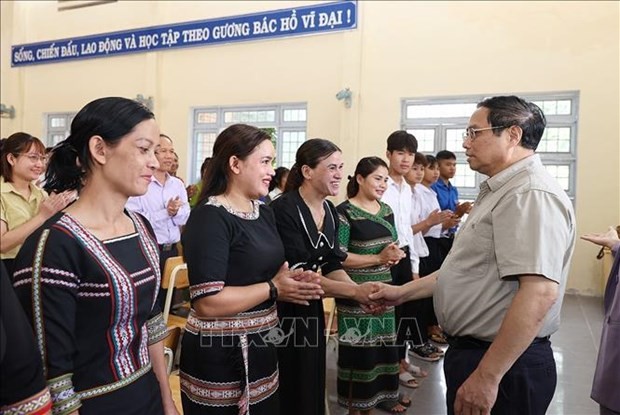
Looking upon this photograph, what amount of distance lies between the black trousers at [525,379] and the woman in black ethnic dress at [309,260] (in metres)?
0.72

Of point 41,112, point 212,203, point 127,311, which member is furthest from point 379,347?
point 41,112

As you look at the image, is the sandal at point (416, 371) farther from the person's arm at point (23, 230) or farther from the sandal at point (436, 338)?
the person's arm at point (23, 230)

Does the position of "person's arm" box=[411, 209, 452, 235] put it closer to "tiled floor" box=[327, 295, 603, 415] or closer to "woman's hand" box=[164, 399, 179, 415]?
"tiled floor" box=[327, 295, 603, 415]

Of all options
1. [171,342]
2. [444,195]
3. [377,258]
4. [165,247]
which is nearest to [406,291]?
[377,258]

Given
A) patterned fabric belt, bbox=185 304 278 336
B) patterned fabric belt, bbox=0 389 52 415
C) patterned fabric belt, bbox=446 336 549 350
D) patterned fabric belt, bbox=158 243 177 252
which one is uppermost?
patterned fabric belt, bbox=0 389 52 415

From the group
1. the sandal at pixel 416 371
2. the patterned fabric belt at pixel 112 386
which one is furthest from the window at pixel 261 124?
the patterned fabric belt at pixel 112 386

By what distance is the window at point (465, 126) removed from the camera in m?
6.57

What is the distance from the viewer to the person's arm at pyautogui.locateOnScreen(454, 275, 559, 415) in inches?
55.1

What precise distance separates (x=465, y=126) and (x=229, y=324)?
615cm

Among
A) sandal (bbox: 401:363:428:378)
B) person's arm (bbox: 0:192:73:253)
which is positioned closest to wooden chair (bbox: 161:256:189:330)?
person's arm (bbox: 0:192:73:253)

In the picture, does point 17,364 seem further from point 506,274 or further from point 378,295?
point 378,295

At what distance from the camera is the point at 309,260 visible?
2.21 m

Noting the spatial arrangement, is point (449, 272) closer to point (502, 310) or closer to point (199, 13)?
point (502, 310)

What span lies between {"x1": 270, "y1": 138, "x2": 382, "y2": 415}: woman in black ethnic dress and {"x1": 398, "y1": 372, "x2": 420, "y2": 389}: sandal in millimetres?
1343
